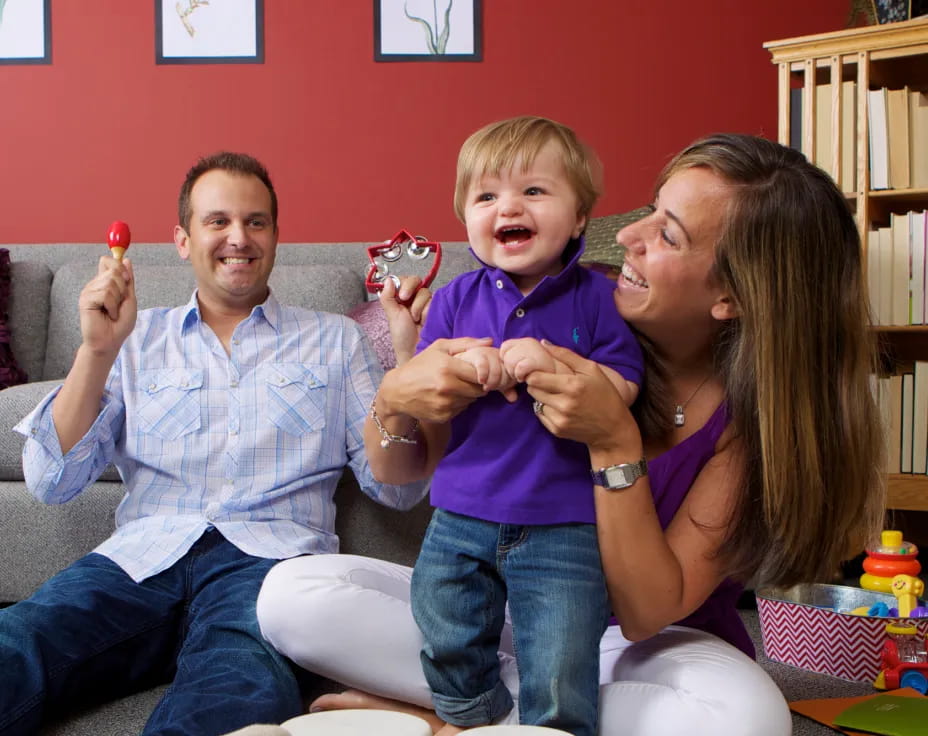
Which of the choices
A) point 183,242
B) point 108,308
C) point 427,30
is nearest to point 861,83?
point 427,30

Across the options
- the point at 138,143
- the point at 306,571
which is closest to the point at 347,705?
the point at 306,571

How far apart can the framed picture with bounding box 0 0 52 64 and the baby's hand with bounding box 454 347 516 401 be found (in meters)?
3.17

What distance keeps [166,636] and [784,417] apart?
109 centimetres

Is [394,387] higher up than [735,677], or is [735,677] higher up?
[394,387]

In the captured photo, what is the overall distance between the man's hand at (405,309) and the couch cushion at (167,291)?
3.71 ft

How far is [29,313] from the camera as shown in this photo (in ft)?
9.72

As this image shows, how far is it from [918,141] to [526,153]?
1974mm

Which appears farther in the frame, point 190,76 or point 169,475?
point 190,76

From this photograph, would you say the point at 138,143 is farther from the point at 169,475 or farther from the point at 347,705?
the point at 347,705

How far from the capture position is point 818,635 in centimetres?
200

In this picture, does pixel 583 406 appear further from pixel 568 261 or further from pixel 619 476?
pixel 568 261

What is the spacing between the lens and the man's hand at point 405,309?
164 centimetres

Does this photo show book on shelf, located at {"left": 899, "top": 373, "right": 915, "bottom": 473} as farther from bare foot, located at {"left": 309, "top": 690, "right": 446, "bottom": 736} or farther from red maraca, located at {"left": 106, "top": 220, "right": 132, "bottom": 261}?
red maraca, located at {"left": 106, "top": 220, "right": 132, "bottom": 261}

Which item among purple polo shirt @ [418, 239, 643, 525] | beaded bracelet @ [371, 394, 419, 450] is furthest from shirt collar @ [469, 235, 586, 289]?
beaded bracelet @ [371, 394, 419, 450]
